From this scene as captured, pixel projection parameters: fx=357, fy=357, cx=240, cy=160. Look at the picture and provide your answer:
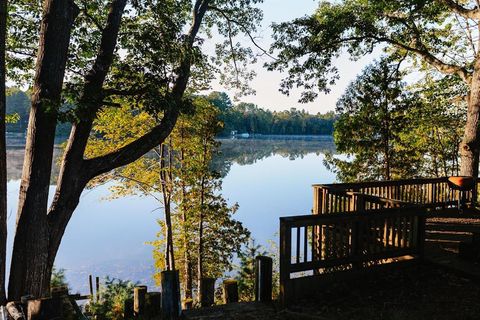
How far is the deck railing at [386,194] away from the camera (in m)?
9.06

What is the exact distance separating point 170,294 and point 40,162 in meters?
3.13

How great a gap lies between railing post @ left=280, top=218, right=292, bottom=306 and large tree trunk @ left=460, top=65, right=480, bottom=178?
11346mm

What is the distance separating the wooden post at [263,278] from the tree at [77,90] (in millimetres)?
3360

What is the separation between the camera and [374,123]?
66.4 feet

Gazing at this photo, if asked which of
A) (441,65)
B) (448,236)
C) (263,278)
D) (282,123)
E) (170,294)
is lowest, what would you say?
(448,236)

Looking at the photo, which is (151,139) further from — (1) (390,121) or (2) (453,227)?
(1) (390,121)

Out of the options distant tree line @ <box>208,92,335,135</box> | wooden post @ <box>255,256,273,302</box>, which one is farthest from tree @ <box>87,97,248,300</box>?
distant tree line @ <box>208,92,335,135</box>

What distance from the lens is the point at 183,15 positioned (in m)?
9.73

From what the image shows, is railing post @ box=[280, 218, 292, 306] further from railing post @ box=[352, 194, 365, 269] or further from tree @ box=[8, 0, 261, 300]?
tree @ box=[8, 0, 261, 300]

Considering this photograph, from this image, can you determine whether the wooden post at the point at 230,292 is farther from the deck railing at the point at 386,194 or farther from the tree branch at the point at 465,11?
the tree branch at the point at 465,11

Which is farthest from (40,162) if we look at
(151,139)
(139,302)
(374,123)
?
(374,123)

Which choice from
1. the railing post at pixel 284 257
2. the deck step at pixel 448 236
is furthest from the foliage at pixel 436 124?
the railing post at pixel 284 257

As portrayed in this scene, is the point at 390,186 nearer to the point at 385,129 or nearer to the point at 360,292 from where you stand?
the point at 360,292

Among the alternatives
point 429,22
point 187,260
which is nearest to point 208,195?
point 187,260
